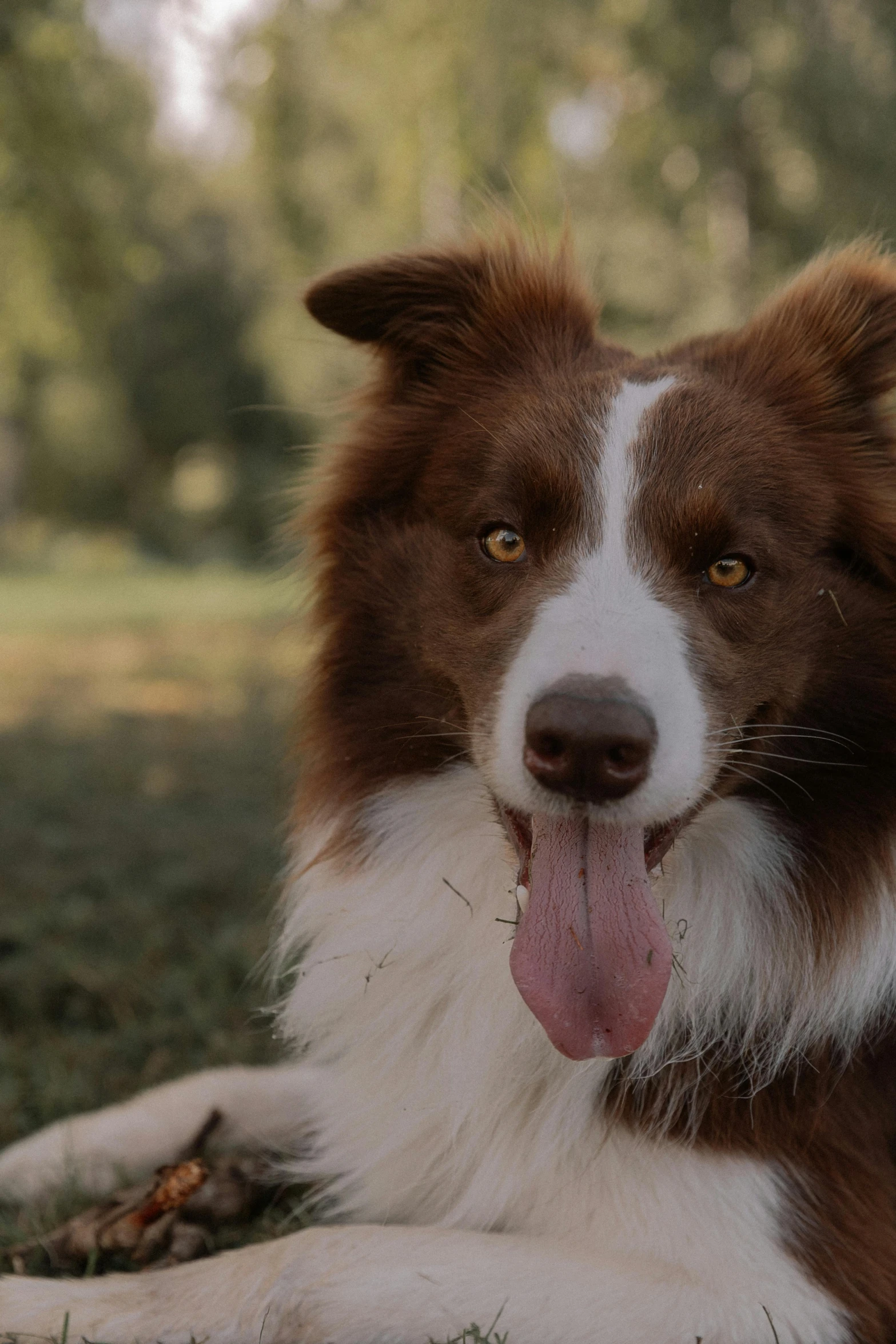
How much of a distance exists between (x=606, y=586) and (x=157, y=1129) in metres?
2.18

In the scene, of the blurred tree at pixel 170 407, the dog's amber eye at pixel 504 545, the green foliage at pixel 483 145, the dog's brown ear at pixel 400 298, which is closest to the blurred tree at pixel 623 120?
the green foliage at pixel 483 145

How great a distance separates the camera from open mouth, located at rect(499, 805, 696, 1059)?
2.78 m

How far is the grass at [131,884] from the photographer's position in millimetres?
4430

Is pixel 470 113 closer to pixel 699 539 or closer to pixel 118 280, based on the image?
pixel 118 280

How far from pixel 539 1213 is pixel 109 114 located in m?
8.27

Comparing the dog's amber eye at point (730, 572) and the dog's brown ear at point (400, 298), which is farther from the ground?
the dog's brown ear at point (400, 298)

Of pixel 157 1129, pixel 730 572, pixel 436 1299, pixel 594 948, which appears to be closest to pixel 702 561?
pixel 730 572

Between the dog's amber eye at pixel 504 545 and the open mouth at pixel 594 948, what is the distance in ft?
2.25

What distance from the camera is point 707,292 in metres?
21.4

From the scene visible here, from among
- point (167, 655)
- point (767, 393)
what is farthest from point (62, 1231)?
point (167, 655)

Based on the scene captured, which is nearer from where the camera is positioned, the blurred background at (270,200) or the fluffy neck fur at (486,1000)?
the fluffy neck fur at (486,1000)

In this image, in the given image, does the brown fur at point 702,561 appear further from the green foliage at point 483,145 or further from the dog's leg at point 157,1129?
the dog's leg at point 157,1129

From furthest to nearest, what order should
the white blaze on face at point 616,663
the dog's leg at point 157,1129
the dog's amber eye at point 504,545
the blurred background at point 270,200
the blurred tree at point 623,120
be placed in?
the blurred tree at point 623,120 < the blurred background at point 270,200 < the dog's leg at point 157,1129 < the dog's amber eye at point 504,545 < the white blaze on face at point 616,663

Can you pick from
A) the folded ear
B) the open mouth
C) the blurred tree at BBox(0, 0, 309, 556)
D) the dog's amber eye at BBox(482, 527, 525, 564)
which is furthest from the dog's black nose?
the blurred tree at BBox(0, 0, 309, 556)
